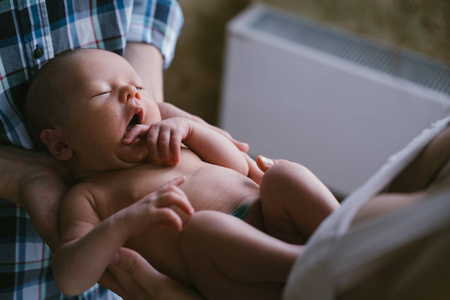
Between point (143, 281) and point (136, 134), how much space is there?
0.83 ft

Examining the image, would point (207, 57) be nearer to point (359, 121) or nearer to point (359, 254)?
point (359, 121)

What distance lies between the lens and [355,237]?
0.48 metres

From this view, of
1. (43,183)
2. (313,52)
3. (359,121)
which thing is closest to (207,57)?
(313,52)

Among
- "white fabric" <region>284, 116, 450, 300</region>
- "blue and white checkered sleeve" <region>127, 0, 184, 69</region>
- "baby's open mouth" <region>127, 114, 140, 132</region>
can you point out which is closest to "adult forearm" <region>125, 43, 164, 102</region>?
"blue and white checkered sleeve" <region>127, 0, 184, 69</region>

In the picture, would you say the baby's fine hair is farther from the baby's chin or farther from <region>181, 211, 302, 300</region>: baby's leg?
<region>181, 211, 302, 300</region>: baby's leg

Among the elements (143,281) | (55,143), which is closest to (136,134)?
(55,143)

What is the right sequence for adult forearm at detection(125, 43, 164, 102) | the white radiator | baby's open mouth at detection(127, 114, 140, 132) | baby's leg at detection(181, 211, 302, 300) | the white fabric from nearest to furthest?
1. the white fabric
2. baby's leg at detection(181, 211, 302, 300)
3. baby's open mouth at detection(127, 114, 140, 132)
4. adult forearm at detection(125, 43, 164, 102)
5. the white radiator

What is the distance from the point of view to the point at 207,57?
205cm

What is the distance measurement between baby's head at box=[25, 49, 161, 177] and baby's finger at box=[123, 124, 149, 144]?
0.01 meters

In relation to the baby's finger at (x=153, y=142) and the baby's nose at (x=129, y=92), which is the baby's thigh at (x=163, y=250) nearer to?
the baby's finger at (x=153, y=142)

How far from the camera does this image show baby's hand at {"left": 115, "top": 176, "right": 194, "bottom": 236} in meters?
0.66

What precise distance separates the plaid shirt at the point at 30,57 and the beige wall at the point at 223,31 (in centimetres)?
85

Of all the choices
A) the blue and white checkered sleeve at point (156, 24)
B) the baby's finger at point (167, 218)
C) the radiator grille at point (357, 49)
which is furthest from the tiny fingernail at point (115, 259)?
the radiator grille at point (357, 49)

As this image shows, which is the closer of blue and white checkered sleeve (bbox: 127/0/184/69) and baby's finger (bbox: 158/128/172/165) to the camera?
baby's finger (bbox: 158/128/172/165)
